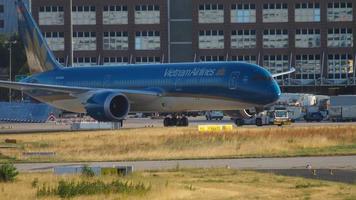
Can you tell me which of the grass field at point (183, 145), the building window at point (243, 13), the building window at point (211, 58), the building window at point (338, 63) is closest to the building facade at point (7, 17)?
the building window at point (211, 58)

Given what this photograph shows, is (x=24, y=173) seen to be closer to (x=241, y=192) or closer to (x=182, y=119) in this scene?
(x=241, y=192)

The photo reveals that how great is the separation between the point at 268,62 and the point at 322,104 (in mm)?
23005

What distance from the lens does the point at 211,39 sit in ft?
413

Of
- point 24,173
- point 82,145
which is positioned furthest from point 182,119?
point 24,173

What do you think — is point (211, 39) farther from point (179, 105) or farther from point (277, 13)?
point (179, 105)

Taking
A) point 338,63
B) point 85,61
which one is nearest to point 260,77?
point 338,63

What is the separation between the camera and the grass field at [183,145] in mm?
36312

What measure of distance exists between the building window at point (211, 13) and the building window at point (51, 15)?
21.9 m

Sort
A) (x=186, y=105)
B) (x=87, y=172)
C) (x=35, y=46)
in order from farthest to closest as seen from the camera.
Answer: (x=35, y=46)
(x=186, y=105)
(x=87, y=172)

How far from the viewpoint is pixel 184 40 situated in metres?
127

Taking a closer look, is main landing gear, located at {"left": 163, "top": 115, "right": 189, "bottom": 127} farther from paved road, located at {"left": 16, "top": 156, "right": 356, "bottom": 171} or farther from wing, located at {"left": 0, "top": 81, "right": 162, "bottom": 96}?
paved road, located at {"left": 16, "top": 156, "right": 356, "bottom": 171}

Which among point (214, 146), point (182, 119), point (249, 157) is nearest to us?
point (249, 157)

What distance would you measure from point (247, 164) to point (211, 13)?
3794 inches

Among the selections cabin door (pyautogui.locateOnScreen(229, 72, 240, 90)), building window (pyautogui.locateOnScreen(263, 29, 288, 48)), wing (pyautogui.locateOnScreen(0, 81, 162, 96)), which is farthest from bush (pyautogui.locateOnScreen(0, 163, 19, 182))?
building window (pyautogui.locateOnScreen(263, 29, 288, 48))
